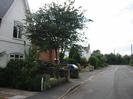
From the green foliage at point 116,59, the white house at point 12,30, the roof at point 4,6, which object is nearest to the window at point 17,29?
the white house at point 12,30

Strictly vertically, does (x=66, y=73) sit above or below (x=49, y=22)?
below

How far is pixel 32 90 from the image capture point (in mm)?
21344

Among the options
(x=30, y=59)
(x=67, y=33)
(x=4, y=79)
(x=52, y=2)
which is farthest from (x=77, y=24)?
(x=4, y=79)

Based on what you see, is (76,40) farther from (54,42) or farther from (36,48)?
(36,48)

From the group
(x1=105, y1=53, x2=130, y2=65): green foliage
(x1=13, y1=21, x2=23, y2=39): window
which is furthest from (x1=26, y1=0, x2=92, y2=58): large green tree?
(x1=105, y1=53, x2=130, y2=65): green foliage

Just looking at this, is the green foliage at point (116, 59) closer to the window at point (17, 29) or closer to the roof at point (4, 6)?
the window at point (17, 29)

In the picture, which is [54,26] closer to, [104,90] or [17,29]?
[17,29]

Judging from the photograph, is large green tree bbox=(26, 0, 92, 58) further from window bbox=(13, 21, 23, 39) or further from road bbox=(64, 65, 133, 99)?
road bbox=(64, 65, 133, 99)

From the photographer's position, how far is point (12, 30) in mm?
26938

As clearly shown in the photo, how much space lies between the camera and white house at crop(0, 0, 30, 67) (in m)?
25.5

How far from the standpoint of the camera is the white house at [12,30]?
83.5 feet

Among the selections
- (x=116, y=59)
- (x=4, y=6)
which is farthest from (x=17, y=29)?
(x=116, y=59)

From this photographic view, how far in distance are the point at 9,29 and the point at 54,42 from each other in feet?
15.3

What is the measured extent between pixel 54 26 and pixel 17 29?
3457 mm
